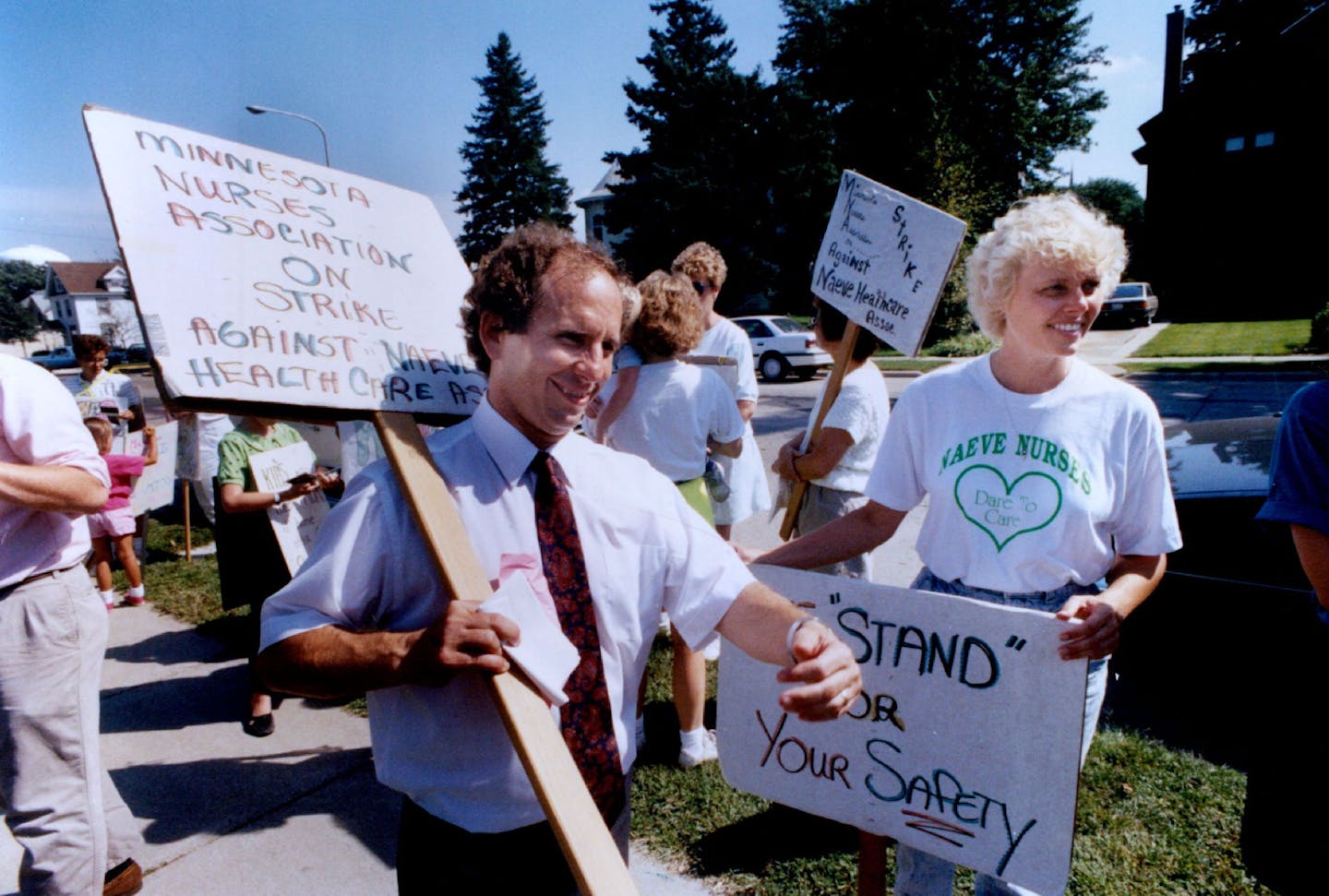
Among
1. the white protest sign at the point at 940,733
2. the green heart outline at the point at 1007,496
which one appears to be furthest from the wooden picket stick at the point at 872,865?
the green heart outline at the point at 1007,496

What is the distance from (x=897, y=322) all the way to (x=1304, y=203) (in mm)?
31789

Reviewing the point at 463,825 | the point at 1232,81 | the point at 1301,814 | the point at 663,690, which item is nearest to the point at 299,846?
the point at 663,690

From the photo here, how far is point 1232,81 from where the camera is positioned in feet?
93.1

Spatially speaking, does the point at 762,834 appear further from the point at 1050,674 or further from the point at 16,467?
the point at 16,467

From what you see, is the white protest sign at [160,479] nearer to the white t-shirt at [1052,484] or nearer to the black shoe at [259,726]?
the black shoe at [259,726]

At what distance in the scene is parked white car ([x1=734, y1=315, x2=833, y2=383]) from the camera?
59.8 ft

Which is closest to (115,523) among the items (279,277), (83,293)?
(279,277)

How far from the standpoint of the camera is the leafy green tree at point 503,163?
5025 centimetres

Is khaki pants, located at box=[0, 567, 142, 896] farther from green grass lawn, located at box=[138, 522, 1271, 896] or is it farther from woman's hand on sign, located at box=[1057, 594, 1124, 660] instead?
woman's hand on sign, located at box=[1057, 594, 1124, 660]

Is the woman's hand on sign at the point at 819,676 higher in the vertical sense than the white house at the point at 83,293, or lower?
lower

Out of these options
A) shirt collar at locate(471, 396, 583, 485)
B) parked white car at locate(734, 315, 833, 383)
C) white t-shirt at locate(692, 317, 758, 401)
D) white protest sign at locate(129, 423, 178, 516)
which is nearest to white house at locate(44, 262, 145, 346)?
parked white car at locate(734, 315, 833, 383)

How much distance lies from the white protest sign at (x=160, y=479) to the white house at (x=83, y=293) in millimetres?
59165

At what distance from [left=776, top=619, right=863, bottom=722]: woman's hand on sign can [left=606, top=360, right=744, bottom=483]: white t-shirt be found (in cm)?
195

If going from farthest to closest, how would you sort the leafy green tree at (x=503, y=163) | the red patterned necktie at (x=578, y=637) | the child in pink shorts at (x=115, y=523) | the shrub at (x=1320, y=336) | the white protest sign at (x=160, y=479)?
the leafy green tree at (x=503, y=163) → the shrub at (x=1320, y=336) → the white protest sign at (x=160, y=479) → the child in pink shorts at (x=115, y=523) → the red patterned necktie at (x=578, y=637)
